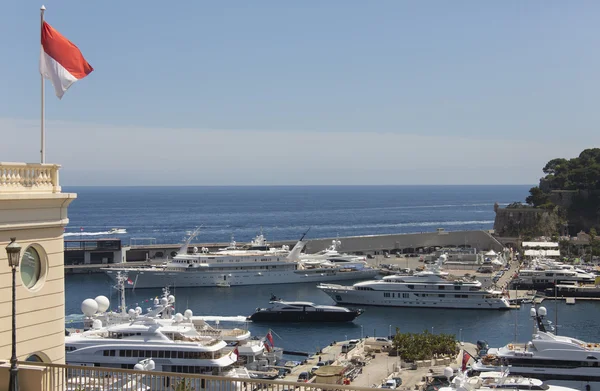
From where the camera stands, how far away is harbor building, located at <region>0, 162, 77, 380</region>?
342 inches

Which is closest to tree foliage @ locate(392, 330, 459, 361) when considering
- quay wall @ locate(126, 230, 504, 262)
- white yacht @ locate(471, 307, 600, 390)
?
white yacht @ locate(471, 307, 600, 390)

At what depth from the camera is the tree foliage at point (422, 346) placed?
28.2 m

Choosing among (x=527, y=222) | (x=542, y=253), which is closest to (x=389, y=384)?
(x=542, y=253)

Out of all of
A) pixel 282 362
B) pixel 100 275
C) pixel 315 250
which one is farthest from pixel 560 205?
pixel 282 362

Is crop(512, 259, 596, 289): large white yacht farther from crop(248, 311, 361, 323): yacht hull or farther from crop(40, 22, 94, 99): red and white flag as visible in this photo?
crop(40, 22, 94, 99): red and white flag

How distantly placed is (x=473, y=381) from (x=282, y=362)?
410 inches

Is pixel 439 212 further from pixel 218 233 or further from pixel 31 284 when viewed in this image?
pixel 31 284

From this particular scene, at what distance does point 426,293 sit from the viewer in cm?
4644

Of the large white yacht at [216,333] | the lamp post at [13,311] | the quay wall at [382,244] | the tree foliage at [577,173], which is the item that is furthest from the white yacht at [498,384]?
the tree foliage at [577,173]

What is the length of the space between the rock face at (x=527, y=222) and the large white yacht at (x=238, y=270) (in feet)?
63.6

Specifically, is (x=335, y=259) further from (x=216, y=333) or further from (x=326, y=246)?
(x=216, y=333)

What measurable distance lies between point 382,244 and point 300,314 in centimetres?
3229

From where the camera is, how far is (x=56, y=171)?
377 inches

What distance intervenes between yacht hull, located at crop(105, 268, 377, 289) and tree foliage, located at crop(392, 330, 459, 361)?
27.1 meters
